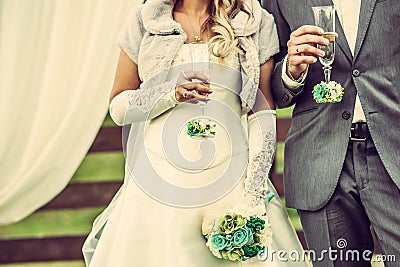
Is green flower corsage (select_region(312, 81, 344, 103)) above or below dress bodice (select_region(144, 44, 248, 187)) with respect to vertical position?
above

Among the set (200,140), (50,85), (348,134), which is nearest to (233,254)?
(200,140)

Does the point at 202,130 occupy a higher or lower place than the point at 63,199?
higher

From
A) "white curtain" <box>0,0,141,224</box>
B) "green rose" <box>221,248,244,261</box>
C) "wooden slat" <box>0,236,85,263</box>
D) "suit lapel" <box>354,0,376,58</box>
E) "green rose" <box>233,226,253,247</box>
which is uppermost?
"suit lapel" <box>354,0,376,58</box>

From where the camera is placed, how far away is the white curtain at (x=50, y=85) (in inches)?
157

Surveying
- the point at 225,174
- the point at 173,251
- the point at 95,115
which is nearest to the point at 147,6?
the point at 225,174

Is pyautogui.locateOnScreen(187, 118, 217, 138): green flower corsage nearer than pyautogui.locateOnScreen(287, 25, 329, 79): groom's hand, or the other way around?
pyautogui.locateOnScreen(287, 25, 329, 79): groom's hand

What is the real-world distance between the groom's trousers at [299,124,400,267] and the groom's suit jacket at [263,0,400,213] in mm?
32

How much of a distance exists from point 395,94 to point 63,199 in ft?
8.15

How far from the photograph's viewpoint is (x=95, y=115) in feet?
13.3

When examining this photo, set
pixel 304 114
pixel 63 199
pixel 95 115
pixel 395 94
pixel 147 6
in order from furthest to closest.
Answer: pixel 63 199, pixel 95 115, pixel 147 6, pixel 304 114, pixel 395 94

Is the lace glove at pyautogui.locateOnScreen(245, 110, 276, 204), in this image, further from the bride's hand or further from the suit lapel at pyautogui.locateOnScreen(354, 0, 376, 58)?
the suit lapel at pyautogui.locateOnScreen(354, 0, 376, 58)

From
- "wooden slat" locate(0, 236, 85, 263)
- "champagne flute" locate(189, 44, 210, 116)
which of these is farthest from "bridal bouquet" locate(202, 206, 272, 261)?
"wooden slat" locate(0, 236, 85, 263)

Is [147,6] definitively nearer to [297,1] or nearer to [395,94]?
[297,1]

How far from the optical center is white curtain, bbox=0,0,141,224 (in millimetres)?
3994
